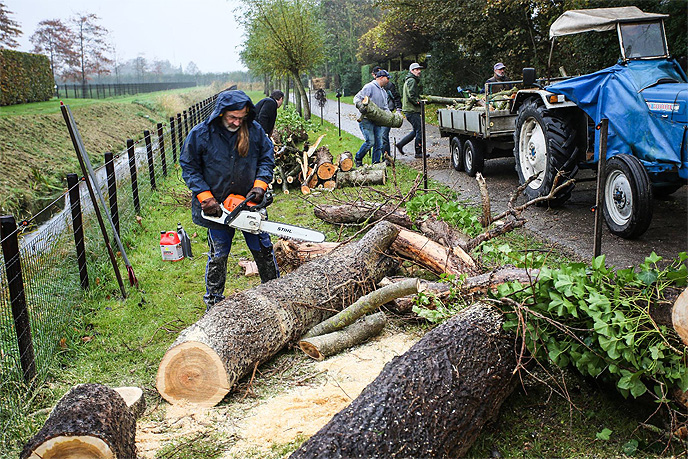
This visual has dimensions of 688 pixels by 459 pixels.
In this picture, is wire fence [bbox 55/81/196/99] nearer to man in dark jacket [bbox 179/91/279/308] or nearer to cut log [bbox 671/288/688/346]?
man in dark jacket [bbox 179/91/279/308]

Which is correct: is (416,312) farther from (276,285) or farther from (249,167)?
(249,167)

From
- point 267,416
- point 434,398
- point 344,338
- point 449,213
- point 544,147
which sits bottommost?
point 267,416

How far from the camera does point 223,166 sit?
464 cm

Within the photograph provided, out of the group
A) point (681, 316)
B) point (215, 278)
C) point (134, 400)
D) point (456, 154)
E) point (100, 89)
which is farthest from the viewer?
point (100, 89)

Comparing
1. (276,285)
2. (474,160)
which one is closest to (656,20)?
(474,160)

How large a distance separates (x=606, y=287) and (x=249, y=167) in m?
2.89

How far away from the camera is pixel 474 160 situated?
1005 centimetres

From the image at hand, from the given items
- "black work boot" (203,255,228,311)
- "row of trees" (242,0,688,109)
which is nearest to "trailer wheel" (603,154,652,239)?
"black work boot" (203,255,228,311)

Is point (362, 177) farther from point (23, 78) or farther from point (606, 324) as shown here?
point (23, 78)

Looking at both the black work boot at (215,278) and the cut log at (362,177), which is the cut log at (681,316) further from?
the cut log at (362,177)

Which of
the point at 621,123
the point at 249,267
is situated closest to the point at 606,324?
the point at 249,267

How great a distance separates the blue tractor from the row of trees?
19.2 feet

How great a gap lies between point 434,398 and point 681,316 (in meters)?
1.28

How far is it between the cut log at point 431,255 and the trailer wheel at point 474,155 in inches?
197
